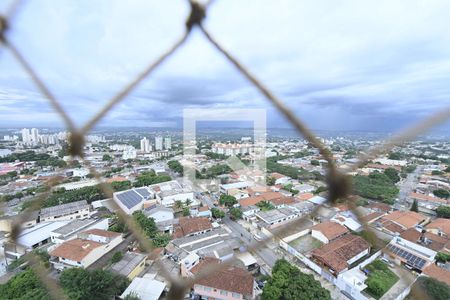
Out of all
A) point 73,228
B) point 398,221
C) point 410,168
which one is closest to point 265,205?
point 398,221

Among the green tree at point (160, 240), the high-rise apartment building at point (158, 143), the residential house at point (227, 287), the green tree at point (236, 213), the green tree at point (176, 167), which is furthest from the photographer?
the high-rise apartment building at point (158, 143)

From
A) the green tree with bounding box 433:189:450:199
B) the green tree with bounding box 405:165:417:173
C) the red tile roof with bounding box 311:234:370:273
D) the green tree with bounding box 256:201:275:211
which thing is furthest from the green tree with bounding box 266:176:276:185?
the green tree with bounding box 405:165:417:173

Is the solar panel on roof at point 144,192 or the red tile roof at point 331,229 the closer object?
the red tile roof at point 331,229

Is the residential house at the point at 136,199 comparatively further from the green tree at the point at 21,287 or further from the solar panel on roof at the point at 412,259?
the solar panel on roof at the point at 412,259

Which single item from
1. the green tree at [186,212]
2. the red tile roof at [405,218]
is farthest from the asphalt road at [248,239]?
the red tile roof at [405,218]

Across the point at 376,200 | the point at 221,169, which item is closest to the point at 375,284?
the point at 376,200

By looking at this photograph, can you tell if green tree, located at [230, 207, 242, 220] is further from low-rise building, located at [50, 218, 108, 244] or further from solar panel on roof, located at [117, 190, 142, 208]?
low-rise building, located at [50, 218, 108, 244]

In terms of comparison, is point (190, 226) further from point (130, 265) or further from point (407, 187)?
point (407, 187)

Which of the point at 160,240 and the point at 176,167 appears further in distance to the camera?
the point at 176,167
